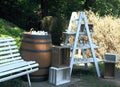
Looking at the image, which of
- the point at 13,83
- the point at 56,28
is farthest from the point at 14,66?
the point at 56,28

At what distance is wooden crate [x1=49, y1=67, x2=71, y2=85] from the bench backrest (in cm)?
80

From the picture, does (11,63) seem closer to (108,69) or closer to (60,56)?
(60,56)

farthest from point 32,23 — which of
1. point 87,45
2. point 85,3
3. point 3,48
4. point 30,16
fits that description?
point 3,48

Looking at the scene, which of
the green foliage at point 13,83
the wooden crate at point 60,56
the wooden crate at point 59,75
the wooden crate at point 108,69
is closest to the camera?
the green foliage at point 13,83

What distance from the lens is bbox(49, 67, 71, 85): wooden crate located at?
275 inches

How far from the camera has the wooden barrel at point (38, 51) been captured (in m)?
7.00

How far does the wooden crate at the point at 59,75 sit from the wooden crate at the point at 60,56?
0.15m

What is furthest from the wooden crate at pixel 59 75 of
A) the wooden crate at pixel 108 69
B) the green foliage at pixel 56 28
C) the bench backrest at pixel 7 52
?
the green foliage at pixel 56 28

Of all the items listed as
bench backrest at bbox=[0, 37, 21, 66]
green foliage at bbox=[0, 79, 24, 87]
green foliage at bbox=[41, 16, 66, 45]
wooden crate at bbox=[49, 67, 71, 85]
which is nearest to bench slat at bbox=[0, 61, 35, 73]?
bench backrest at bbox=[0, 37, 21, 66]

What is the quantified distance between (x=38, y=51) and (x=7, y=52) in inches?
27.5

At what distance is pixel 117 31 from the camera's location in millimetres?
11586

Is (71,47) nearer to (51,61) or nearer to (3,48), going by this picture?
(51,61)

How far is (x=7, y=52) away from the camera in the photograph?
21.9 ft

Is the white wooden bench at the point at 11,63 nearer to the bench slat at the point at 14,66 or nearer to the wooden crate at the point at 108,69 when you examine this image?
the bench slat at the point at 14,66
